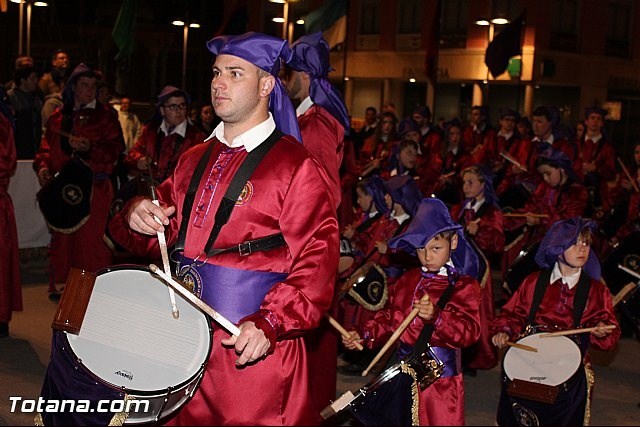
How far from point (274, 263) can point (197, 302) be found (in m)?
0.46

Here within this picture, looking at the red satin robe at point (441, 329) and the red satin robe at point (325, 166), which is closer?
the red satin robe at point (441, 329)

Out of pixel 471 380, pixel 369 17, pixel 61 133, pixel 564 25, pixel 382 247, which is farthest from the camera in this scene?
pixel 369 17

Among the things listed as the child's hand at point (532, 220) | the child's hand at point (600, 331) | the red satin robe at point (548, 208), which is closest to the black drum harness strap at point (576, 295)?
the child's hand at point (600, 331)

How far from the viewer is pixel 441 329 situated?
4871 millimetres

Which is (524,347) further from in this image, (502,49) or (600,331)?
(502,49)

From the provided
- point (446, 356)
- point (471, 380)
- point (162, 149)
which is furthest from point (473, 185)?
point (446, 356)

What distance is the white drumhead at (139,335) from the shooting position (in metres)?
3.27

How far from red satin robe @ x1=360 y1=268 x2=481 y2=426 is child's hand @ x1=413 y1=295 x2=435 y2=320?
0.20m

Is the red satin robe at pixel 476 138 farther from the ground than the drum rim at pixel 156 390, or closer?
farther from the ground

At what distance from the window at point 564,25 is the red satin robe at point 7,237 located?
25.0 metres

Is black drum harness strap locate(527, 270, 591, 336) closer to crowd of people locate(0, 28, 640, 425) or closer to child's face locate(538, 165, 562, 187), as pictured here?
crowd of people locate(0, 28, 640, 425)

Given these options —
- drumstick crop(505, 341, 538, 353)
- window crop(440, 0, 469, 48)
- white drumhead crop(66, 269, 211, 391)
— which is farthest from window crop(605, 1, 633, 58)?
white drumhead crop(66, 269, 211, 391)

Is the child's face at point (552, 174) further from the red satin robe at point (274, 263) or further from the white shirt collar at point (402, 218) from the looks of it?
the red satin robe at point (274, 263)

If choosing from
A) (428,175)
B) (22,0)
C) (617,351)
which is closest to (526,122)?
(428,175)
